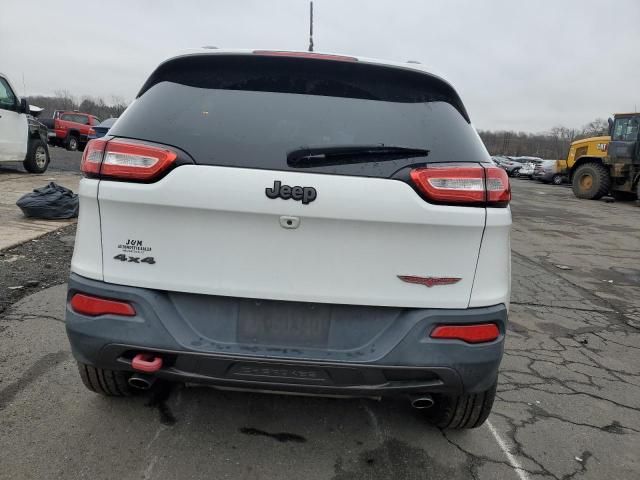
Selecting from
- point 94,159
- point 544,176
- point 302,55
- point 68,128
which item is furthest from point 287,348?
point 544,176

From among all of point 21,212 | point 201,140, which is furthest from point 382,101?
point 21,212

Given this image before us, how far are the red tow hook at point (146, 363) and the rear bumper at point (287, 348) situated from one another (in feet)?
0.12

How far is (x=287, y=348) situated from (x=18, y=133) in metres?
11.9

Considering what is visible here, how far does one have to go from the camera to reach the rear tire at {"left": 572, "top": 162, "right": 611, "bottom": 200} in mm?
19406

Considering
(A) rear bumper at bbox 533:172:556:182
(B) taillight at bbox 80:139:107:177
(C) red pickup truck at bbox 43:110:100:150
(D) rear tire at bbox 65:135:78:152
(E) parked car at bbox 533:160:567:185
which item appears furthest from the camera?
(A) rear bumper at bbox 533:172:556:182

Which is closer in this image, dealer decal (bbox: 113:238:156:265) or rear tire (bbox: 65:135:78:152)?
dealer decal (bbox: 113:238:156:265)

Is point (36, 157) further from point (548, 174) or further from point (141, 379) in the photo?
point (548, 174)

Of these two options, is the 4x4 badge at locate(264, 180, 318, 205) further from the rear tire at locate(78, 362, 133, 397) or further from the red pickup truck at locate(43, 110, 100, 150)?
the red pickup truck at locate(43, 110, 100, 150)

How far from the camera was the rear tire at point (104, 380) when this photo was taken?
2.45 meters

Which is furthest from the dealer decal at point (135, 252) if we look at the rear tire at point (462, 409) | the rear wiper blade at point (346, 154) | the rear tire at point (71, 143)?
the rear tire at point (71, 143)

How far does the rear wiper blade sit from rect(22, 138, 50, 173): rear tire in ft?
41.1

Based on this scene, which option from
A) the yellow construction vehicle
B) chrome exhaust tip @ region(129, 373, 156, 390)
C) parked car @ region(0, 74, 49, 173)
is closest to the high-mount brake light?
chrome exhaust tip @ region(129, 373, 156, 390)

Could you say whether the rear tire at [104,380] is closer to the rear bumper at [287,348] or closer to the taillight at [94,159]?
the rear bumper at [287,348]

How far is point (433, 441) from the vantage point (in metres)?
2.54
